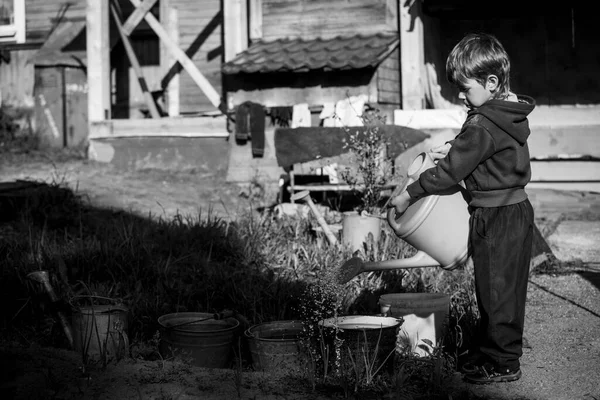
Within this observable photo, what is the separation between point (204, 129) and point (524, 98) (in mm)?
7122

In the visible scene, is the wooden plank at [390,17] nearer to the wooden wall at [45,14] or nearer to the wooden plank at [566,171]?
the wooden plank at [566,171]

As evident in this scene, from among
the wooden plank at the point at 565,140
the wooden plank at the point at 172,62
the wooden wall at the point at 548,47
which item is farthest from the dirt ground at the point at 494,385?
the wooden plank at the point at 172,62

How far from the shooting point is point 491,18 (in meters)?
11.1

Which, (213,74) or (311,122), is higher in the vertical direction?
(213,74)

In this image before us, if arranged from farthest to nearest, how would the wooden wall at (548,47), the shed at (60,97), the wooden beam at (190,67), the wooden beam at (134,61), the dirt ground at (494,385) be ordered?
1. the shed at (60,97)
2. the wooden beam at (134,61)
3. the wooden wall at (548,47)
4. the wooden beam at (190,67)
5. the dirt ground at (494,385)

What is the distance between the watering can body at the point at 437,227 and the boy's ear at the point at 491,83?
44cm

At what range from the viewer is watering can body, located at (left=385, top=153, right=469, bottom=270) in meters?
3.63

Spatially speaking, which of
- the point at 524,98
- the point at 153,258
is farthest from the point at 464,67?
the point at 153,258

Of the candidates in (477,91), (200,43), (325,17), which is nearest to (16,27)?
(200,43)

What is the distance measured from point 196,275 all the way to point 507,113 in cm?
286

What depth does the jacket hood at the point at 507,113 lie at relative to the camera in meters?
3.36

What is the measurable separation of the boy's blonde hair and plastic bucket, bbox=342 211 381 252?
279cm

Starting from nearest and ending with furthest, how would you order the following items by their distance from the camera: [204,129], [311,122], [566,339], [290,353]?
[290,353] < [566,339] < [311,122] < [204,129]

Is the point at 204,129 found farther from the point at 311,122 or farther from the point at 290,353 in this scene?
the point at 290,353
